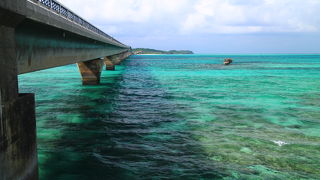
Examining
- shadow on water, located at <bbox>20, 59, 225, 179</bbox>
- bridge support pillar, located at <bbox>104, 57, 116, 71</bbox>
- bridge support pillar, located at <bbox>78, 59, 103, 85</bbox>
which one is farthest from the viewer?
bridge support pillar, located at <bbox>104, 57, 116, 71</bbox>

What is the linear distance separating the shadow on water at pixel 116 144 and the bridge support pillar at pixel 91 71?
12494 millimetres

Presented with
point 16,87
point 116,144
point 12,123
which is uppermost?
point 16,87

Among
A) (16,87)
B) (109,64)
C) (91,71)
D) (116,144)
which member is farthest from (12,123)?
(109,64)

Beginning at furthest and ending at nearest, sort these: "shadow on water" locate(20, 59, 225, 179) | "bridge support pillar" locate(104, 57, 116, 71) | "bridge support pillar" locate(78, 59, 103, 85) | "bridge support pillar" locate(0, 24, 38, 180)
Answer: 1. "bridge support pillar" locate(104, 57, 116, 71)
2. "bridge support pillar" locate(78, 59, 103, 85)
3. "shadow on water" locate(20, 59, 225, 179)
4. "bridge support pillar" locate(0, 24, 38, 180)

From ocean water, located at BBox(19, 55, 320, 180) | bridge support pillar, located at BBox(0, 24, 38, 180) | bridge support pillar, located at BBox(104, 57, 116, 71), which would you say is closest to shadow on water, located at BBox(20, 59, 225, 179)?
ocean water, located at BBox(19, 55, 320, 180)

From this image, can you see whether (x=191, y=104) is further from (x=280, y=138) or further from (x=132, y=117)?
(x=280, y=138)

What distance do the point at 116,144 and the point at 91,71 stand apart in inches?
974

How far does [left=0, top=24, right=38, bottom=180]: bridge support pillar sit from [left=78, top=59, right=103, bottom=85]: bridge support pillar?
28.6 meters

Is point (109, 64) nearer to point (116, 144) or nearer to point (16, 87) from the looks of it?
point (116, 144)

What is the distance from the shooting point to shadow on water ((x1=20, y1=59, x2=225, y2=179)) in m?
10.7

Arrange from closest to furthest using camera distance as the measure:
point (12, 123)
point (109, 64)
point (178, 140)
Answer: point (12, 123) < point (178, 140) < point (109, 64)

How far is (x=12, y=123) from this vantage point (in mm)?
6613

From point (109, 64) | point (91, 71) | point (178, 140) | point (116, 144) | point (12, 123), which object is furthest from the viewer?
point (109, 64)

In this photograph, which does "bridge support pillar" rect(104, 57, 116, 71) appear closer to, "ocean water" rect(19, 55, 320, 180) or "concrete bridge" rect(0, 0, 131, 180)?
"ocean water" rect(19, 55, 320, 180)
